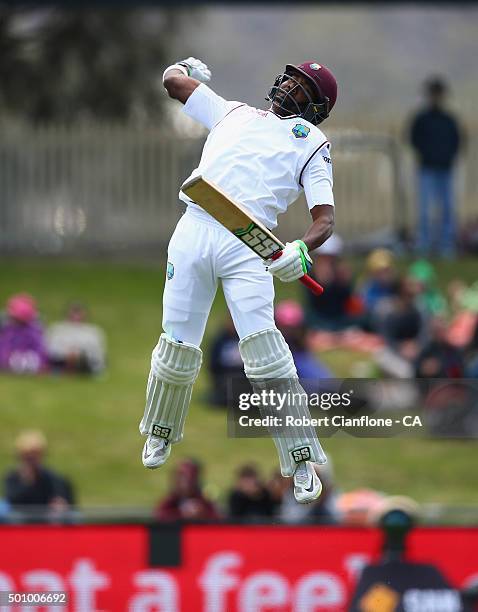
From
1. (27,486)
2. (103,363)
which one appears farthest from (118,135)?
(27,486)

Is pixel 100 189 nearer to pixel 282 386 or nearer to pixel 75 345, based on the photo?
pixel 75 345

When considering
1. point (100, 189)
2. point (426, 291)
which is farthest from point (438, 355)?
point (100, 189)

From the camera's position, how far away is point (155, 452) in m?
8.97

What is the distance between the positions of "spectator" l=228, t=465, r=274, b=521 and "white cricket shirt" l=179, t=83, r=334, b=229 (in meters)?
6.24

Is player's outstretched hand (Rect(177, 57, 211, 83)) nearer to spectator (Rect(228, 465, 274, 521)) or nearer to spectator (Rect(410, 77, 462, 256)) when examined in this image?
spectator (Rect(228, 465, 274, 521))

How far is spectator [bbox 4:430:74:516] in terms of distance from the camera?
1480 cm

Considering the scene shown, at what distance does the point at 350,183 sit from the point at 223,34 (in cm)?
5319

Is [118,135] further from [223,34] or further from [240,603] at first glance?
[223,34]

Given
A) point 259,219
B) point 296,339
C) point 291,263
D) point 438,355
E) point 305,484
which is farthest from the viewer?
point 438,355

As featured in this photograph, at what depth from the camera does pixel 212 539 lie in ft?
41.3

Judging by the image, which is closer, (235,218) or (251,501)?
(235,218)

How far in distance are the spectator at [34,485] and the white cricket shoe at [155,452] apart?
19.3 ft

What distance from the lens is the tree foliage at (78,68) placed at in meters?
30.4

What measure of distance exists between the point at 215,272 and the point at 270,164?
2.10 feet
